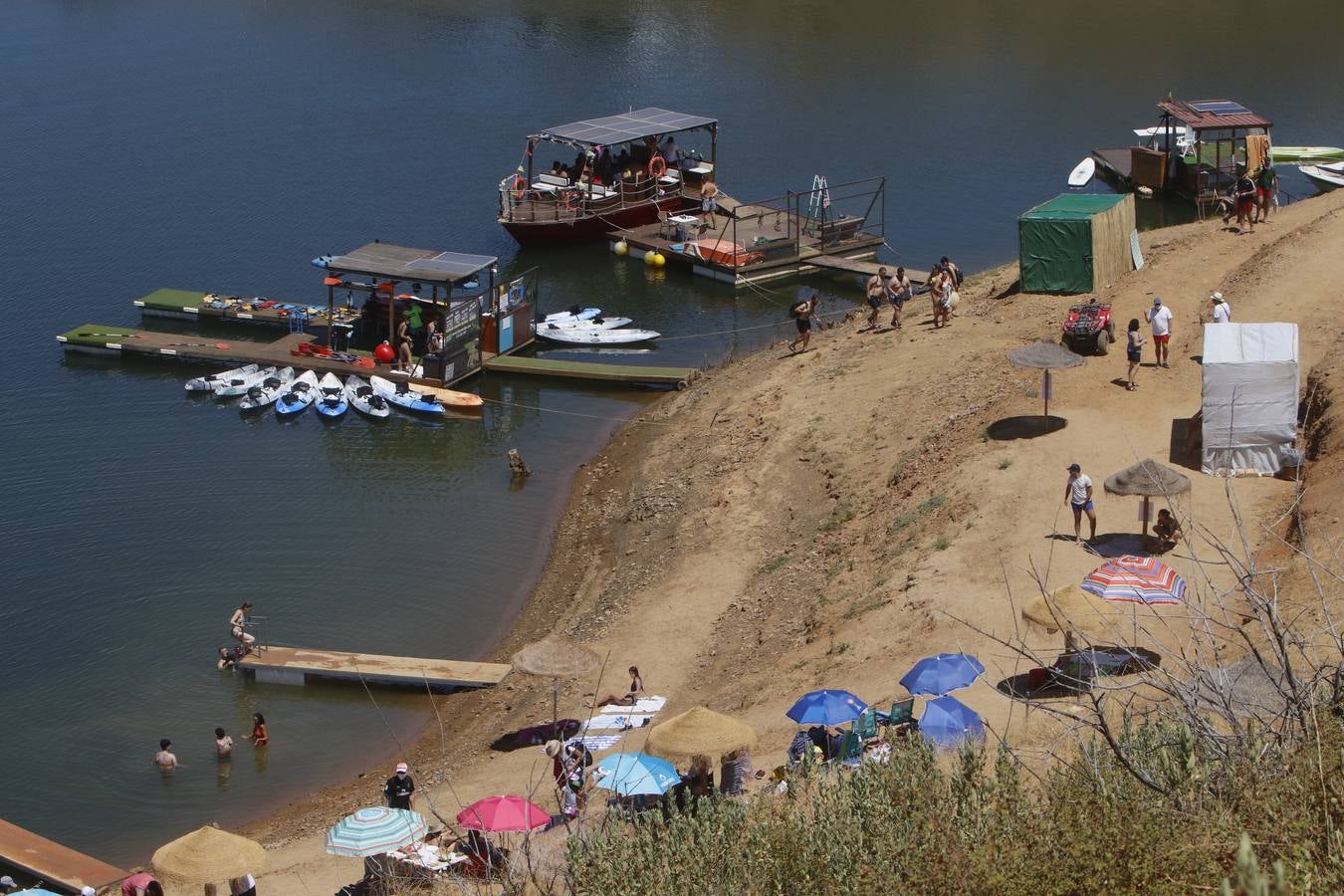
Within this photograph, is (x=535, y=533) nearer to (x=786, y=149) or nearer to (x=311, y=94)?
(x=786, y=149)

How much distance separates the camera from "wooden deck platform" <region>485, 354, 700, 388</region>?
46500 mm

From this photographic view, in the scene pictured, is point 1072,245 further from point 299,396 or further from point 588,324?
point 299,396

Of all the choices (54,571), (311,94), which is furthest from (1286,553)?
(311,94)

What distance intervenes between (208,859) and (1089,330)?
858 inches

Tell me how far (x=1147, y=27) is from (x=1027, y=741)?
7681cm

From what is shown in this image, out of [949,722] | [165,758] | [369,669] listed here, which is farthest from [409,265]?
[949,722]

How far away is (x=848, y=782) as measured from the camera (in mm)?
16047

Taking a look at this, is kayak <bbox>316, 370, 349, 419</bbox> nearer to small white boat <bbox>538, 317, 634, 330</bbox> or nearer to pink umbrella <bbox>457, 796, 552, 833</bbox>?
small white boat <bbox>538, 317, 634, 330</bbox>

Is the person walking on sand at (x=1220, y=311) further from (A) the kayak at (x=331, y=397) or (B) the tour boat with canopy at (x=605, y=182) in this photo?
(B) the tour boat with canopy at (x=605, y=182)

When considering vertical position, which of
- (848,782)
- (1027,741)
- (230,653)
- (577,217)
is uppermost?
(577,217)

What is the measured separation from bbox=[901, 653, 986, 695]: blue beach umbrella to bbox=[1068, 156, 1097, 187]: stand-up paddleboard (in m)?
43.9

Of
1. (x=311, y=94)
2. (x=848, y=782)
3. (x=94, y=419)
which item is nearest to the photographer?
(x=848, y=782)

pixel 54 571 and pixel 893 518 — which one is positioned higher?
pixel 893 518

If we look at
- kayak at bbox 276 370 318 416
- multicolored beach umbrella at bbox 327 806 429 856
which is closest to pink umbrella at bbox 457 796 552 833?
multicolored beach umbrella at bbox 327 806 429 856
